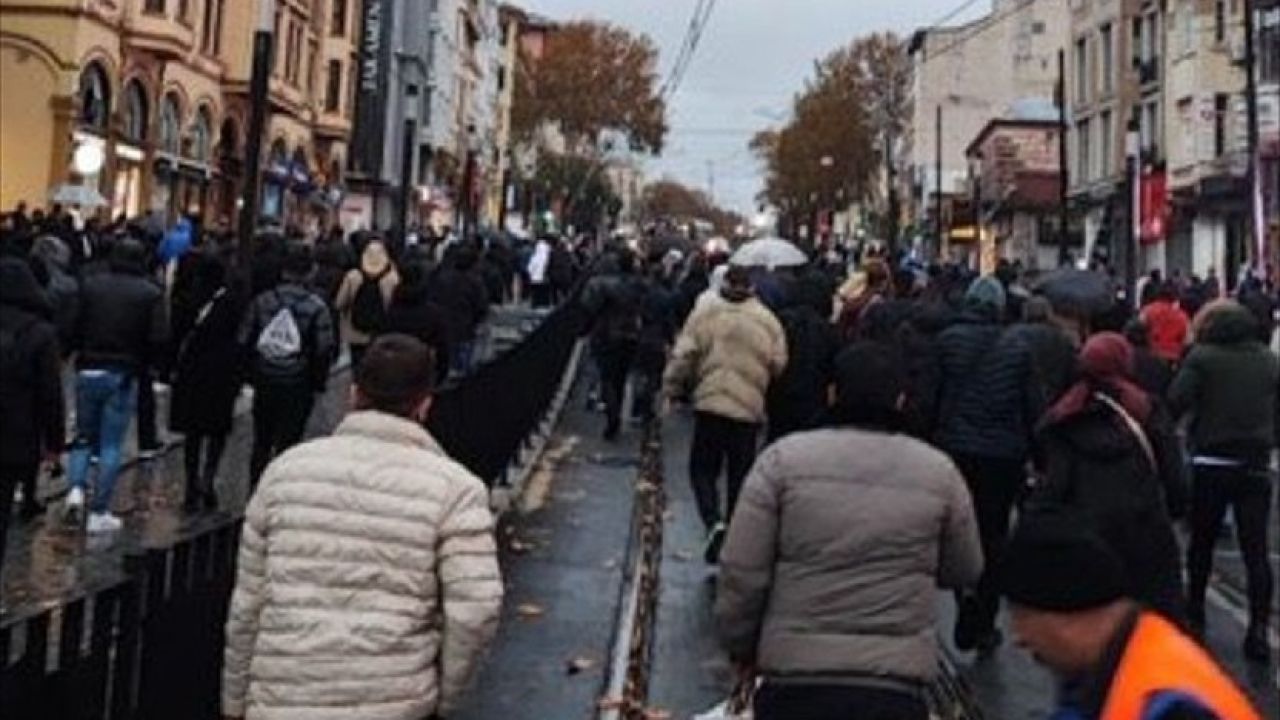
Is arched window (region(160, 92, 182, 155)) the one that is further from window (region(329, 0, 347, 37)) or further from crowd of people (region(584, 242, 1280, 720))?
crowd of people (region(584, 242, 1280, 720))

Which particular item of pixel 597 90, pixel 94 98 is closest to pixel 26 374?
pixel 94 98

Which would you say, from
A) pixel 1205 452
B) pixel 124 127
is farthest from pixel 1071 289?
pixel 124 127

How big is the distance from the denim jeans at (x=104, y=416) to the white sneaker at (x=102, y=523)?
12cm

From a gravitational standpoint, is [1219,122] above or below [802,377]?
above

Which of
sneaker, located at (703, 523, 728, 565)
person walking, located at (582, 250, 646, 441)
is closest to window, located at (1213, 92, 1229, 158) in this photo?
person walking, located at (582, 250, 646, 441)

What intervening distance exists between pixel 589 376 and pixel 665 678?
A: 59.4 ft

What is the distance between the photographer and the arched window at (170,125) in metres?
45.1

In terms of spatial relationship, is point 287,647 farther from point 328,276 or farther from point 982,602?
point 328,276

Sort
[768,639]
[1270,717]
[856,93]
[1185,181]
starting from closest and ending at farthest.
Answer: [768,639], [1270,717], [1185,181], [856,93]

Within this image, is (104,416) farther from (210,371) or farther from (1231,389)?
(1231,389)

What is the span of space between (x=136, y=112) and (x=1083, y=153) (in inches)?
1504

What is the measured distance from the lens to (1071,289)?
9.67 metres

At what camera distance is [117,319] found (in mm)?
12023

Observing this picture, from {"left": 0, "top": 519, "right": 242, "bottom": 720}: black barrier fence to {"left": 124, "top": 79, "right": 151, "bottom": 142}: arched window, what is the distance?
38551 mm
